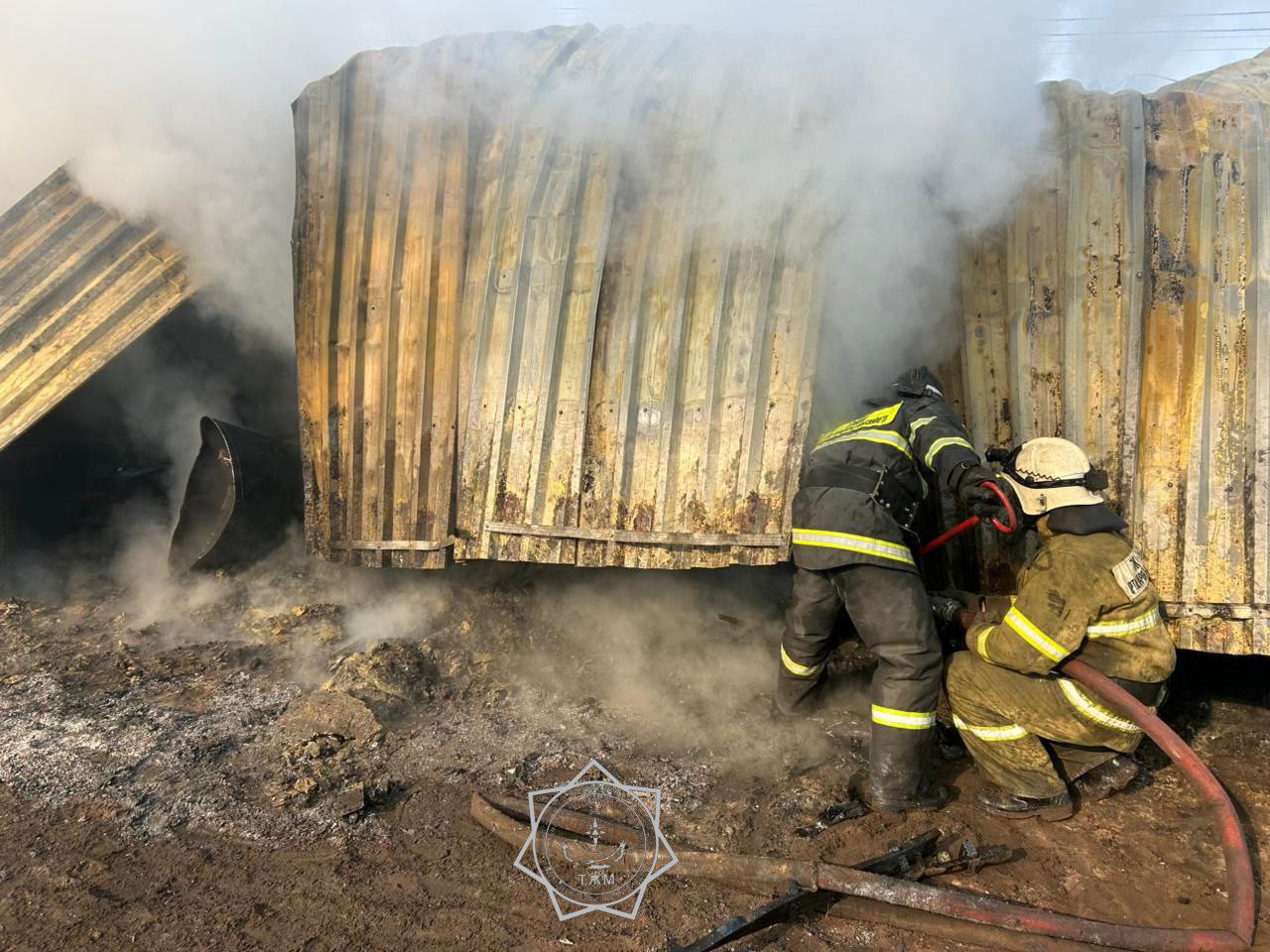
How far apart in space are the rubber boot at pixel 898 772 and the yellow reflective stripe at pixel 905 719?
0.07ft

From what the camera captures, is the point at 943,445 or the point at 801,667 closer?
the point at 943,445

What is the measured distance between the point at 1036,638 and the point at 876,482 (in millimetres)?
895

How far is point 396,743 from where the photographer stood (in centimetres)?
343

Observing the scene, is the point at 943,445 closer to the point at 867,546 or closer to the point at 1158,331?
the point at 867,546

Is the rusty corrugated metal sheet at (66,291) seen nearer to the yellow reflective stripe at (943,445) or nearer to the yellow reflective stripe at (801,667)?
the yellow reflective stripe at (801,667)

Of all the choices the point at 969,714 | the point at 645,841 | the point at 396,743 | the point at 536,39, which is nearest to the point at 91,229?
the point at 536,39

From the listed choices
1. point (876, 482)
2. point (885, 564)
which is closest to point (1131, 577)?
point (885, 564)

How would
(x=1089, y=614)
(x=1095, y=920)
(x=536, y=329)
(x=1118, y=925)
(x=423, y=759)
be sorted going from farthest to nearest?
1. (x=536, y=329)
2. (x=423, y=759)
3. (x=1089, y=614)
4. (x=1095, y=920)
5. (x=1118, y=925)

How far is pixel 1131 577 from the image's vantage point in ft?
10.0

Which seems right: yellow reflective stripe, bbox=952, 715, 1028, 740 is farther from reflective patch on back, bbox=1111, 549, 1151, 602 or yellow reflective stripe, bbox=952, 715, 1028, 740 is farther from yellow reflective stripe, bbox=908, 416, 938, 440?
yellow reflective stripe, bbox=908, 416, 938, 440

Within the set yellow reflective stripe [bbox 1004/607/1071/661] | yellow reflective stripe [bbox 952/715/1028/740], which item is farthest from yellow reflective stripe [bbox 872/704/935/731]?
yellow reflective stripe [bbox 1004/607/1071/661]

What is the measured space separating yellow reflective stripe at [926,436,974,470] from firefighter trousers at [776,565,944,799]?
532mm

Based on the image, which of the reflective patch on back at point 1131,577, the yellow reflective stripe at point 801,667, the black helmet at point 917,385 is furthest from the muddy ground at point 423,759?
the black helmet at point 917,385

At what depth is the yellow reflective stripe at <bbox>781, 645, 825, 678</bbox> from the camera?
373 centimetres
